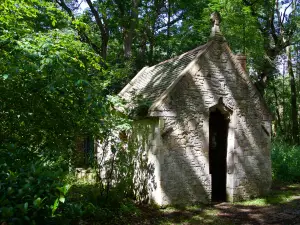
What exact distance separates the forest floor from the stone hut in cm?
34

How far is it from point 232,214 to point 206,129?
2513 mm

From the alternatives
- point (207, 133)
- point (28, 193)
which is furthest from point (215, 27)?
point (28, 193)

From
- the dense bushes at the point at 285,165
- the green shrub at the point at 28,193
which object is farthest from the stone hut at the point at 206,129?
the green shrub at the point at 28,193

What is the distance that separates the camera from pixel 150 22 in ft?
70.0

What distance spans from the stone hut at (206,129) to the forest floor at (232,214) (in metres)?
0.34

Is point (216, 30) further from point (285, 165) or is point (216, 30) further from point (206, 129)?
point (285, 165)

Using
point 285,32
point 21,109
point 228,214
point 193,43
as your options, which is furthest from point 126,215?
point 285,32

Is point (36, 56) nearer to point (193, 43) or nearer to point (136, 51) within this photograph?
point (193, 43)

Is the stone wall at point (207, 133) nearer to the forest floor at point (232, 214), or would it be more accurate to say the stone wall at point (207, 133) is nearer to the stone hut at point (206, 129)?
the stone hut at point (206, 129)

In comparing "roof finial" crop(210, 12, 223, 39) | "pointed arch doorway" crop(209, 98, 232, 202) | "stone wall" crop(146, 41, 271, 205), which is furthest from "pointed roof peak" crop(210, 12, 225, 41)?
"pointed arch doorway" crop(209, 98, 232, 202)

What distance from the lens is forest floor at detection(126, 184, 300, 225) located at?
7716 mm

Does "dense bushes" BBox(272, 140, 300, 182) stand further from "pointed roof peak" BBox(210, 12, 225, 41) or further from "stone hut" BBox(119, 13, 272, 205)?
"pointed roof peak" BBox(210, 12, 225, 41)

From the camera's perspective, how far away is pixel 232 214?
333 inches

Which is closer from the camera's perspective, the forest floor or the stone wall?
the forest floor
